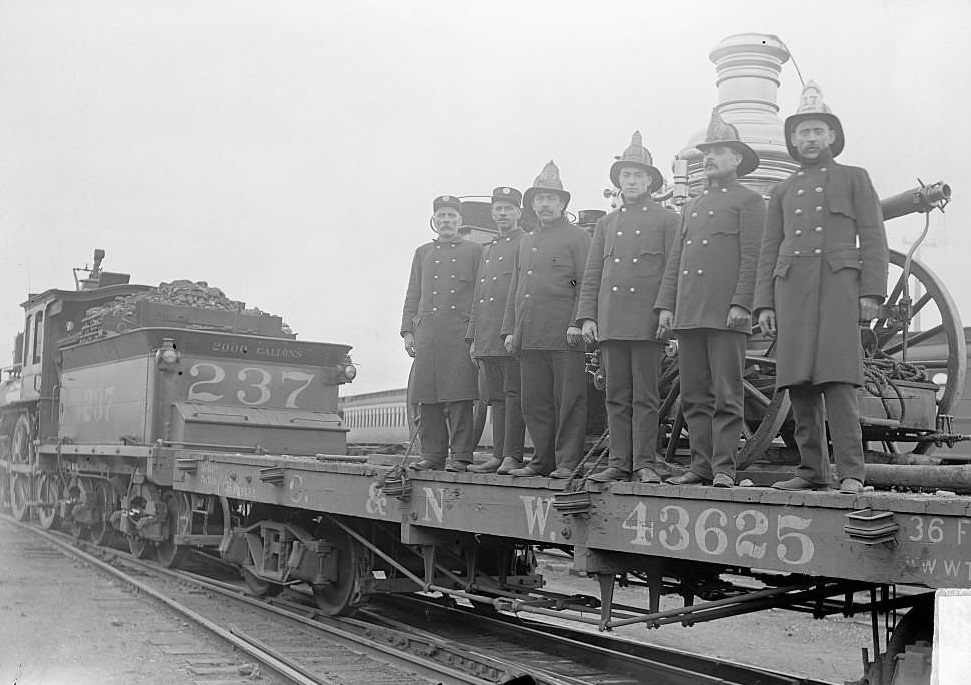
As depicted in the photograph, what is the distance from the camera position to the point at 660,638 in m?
8.14

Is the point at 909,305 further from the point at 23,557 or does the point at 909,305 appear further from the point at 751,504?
the point at 23,557

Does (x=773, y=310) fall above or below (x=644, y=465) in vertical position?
above

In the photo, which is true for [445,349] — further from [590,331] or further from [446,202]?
[590,331]

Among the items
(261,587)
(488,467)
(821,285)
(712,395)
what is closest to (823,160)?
(821,285)

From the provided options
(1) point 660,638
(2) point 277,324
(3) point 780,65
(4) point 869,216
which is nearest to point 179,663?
(1) point 660,638

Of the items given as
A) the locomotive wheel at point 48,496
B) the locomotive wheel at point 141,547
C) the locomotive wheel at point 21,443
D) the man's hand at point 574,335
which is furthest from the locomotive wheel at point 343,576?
the locomotive wheel at point 21,443

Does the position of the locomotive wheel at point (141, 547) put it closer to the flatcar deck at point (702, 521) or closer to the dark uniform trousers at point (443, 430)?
the flatcar deck at point (702, 521)

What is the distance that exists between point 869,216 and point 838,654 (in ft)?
14.9

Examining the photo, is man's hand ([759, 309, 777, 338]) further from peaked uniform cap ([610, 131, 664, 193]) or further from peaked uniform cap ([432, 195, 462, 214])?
peaked uniform cap ([432, 195, 462, 214])

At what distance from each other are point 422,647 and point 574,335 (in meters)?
2.50

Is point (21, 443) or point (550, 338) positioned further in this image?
point (21, 443)

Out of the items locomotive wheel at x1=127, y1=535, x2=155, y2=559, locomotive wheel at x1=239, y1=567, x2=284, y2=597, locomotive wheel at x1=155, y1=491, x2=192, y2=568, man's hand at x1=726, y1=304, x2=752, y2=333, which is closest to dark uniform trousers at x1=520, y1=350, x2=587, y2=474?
man's hand at x1=726, y1=304, x2=752, y2=333

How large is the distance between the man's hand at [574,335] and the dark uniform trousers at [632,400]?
0.15 m

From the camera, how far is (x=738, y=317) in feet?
15.1
